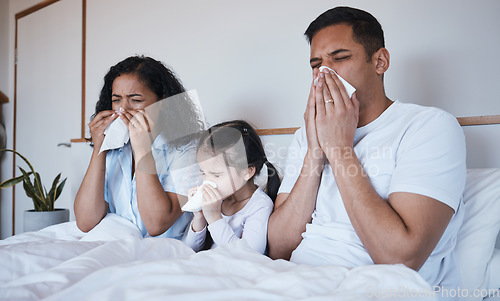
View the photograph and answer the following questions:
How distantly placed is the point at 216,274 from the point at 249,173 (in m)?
0.67

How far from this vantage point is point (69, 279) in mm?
680

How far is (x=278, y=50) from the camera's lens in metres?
1.70

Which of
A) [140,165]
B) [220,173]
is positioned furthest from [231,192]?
[140,165]

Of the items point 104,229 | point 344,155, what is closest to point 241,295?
point 344,155

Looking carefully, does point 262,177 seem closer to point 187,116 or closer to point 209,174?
point 209,174

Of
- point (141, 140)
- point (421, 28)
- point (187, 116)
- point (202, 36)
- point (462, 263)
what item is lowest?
point (462, 263)

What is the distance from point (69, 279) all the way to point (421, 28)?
138cm

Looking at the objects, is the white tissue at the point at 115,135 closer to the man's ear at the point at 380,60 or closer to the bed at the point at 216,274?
the bed at the point at 216,274

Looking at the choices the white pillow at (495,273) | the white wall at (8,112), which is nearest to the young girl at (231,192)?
the white pillow at (495,273)

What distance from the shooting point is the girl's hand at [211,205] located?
1189mm

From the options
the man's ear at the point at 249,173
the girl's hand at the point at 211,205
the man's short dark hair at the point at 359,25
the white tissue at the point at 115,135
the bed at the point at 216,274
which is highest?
the man's short dark hair at the point at 359,25

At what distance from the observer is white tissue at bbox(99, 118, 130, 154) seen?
4.48ft

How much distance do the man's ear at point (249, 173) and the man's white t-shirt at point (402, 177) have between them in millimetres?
341

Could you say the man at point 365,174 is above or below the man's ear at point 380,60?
below
